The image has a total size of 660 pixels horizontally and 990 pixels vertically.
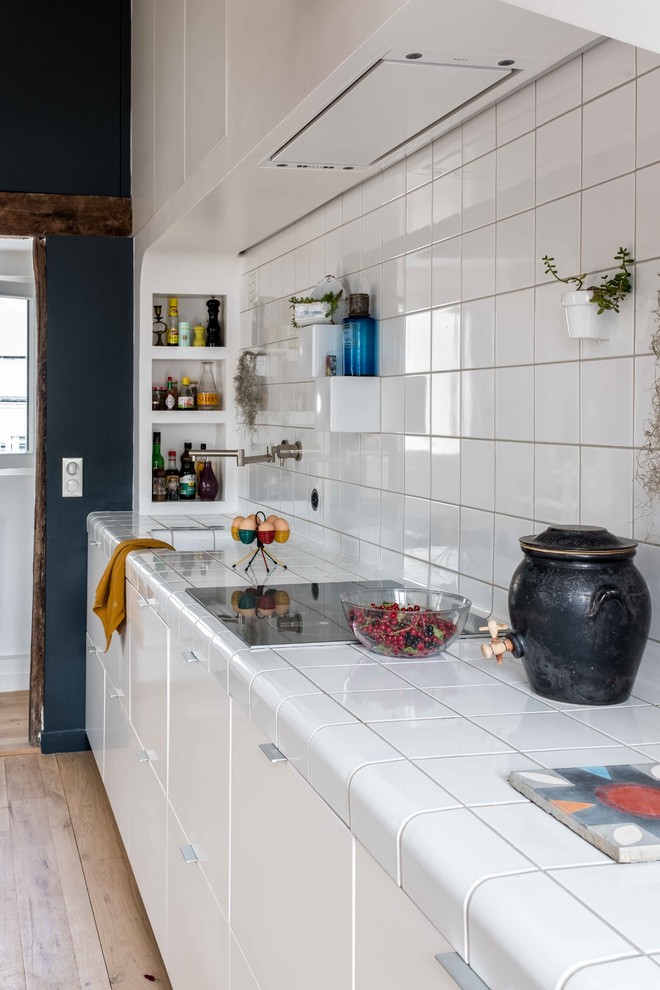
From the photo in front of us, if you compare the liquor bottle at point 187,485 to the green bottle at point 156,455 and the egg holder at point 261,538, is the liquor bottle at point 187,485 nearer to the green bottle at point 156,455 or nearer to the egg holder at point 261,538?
the green bottle at point 156,455

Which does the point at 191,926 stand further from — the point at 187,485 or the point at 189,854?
the point at 187,485

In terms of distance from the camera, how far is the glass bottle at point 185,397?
379 centimetres

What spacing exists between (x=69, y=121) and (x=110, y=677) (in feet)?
7.01

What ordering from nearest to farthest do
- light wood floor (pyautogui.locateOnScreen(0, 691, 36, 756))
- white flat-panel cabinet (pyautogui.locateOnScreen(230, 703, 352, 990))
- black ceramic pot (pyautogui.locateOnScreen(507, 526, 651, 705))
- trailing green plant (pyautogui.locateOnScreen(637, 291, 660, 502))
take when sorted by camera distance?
1. white flat-panel cabinet (pyautogui.locateOnScreen(230, 703, 352, 990))
2. black ceramic pot (pyautogui.locateOnScreen(507, 526, 651, 705))
3. trailing green plant (pyautogui.locateOnScreen(637, 291, 660, 502))
4. light wood floor (pyautogui.locateOnScreen(0, 691, 36, 756))

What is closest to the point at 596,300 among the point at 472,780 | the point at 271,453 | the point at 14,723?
the point at 472,780

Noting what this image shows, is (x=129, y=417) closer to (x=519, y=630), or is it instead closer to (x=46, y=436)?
(x=46, y=436)

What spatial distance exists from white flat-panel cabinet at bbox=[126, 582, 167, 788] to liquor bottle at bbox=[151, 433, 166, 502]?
3.48ft

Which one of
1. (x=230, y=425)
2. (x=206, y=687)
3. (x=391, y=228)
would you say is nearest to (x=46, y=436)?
(x=230, y=425)

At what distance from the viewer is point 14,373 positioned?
4.54 meters

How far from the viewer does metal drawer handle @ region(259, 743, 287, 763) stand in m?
1.32

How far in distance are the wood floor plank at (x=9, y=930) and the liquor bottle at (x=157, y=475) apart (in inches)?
51.2

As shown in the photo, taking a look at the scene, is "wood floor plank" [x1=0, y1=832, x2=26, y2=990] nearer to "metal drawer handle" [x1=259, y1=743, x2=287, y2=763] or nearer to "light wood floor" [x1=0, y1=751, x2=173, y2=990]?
"light wood floor" [x1=0, y1=751, x2=173, y2=990]

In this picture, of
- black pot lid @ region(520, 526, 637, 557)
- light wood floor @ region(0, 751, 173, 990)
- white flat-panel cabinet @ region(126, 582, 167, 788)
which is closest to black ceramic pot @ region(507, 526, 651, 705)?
black pot lid @ region(520, 526, 637, 557)

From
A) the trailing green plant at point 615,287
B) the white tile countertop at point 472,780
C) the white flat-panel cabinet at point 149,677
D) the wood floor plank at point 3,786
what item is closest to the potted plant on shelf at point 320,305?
the white flat-panel cabinet at point 149,677
